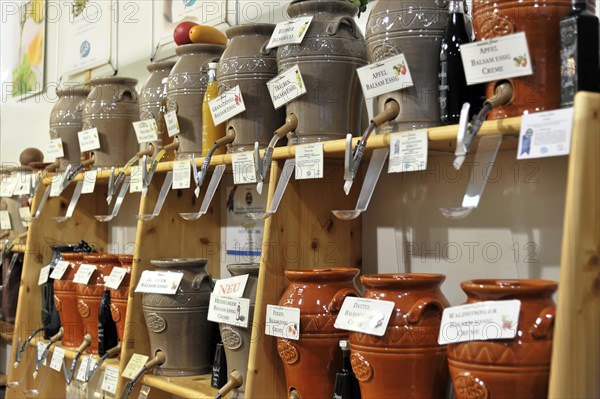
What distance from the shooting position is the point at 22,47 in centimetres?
402

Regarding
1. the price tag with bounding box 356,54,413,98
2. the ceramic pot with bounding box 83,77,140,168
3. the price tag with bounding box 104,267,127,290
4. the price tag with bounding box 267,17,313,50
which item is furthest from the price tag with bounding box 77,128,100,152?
the price tag with bounding box 356,54,413,98

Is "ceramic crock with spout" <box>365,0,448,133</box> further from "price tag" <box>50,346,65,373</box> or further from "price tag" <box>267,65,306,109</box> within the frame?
"price tag" <box>50,346,65,373</box>

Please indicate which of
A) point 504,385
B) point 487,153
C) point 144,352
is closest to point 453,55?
point 487,153

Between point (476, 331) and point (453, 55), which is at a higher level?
point (453, 55)

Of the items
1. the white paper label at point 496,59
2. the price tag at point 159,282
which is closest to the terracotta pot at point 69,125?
the price tag at point 159,282

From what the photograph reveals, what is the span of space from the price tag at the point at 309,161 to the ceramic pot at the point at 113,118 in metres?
1.10

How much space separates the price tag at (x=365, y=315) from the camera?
1402mm

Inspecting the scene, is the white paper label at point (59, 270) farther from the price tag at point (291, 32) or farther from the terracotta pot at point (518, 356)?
the terracotta pot at point (518, 356)

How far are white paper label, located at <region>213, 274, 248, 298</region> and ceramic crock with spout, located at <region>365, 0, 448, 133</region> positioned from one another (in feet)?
1.87

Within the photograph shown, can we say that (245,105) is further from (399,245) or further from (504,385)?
(504,385)

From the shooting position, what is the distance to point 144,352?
2199 mm

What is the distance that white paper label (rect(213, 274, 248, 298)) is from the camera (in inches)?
71.1

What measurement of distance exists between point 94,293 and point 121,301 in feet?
0.59

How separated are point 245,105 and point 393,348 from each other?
2.53 feet
